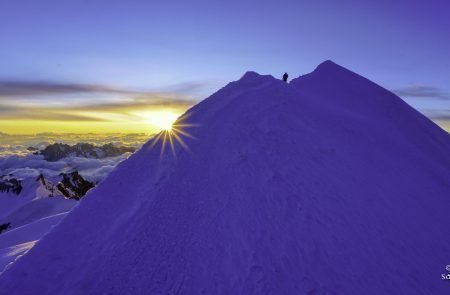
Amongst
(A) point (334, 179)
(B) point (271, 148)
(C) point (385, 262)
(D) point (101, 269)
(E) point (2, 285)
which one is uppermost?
(B) point (271, 148)

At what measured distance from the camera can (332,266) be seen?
7113mm

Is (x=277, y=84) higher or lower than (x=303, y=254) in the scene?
higher

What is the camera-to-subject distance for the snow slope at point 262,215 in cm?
729

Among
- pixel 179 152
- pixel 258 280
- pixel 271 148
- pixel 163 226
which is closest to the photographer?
pixel 258 280

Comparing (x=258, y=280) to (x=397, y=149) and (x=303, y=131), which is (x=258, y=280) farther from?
(x=397, y=149)

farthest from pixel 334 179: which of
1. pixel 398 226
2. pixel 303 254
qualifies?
pixel 303 254

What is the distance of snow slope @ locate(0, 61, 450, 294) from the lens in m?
7.29

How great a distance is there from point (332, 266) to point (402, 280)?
144 cm

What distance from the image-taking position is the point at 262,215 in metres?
8.15

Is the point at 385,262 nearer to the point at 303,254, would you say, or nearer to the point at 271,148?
the point at 303,254

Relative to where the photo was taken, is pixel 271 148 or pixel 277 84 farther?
pixel 277 84

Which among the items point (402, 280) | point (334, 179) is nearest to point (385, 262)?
point (402, 280)

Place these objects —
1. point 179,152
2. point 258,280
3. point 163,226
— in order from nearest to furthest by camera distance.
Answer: point 258,280
point 163,226
point 179,152

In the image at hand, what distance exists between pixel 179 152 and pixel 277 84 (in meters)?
4.31
